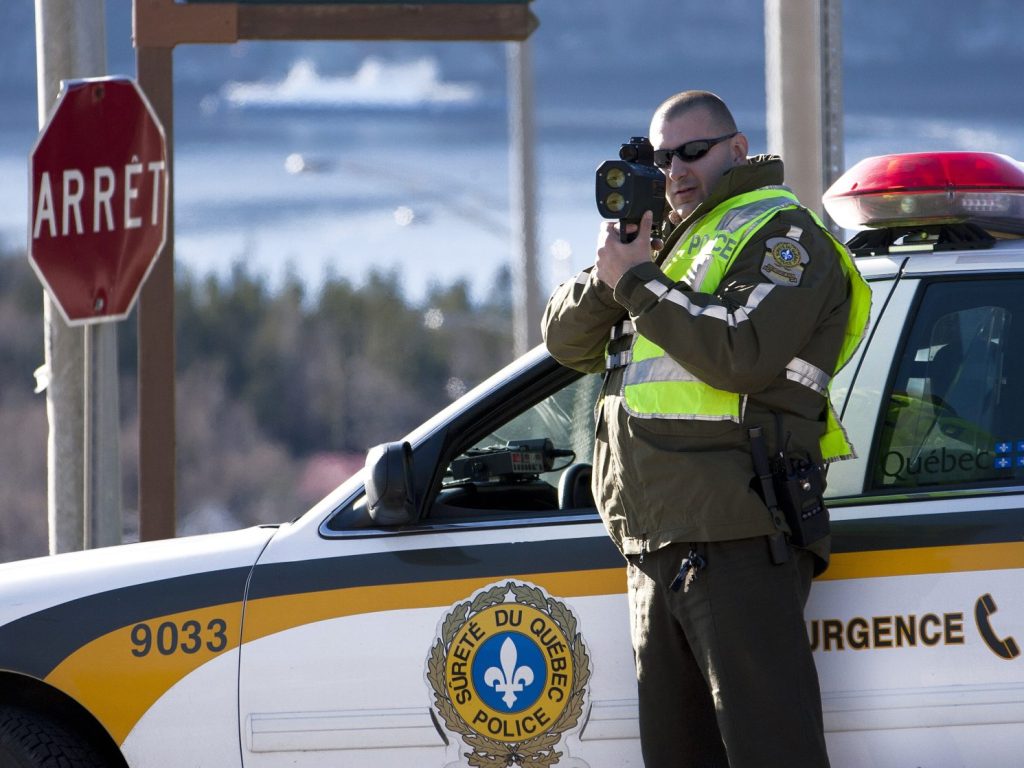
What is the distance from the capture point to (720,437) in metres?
3.08

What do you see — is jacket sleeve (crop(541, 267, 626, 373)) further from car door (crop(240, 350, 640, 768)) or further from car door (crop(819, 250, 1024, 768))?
car door (crop(819, 250, 1024, 768))

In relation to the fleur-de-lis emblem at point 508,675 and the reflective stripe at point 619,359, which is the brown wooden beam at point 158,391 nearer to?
the fleur-de-lis emblem at point 508,675

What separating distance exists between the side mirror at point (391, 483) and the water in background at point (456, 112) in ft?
110

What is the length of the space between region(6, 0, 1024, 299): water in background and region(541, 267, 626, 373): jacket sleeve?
110 ft

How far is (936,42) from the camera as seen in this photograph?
42.5 meters

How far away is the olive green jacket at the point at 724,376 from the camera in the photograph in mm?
2992

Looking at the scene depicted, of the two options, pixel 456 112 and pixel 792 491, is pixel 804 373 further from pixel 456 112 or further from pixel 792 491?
pixel 456 112

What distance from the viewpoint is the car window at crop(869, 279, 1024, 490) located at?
3.43m

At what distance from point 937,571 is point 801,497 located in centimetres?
45

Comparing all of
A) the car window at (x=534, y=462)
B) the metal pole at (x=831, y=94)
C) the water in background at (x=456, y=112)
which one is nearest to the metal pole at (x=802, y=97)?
the metal pole at (x=831, y=94)

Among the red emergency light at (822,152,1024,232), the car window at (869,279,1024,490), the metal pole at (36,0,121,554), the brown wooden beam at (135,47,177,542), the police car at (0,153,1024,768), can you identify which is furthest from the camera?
the brown wooden beam at (135,47,177,542)

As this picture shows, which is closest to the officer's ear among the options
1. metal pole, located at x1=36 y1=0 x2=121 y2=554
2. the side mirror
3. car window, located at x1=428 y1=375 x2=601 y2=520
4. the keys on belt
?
car window, located at x1=428 y1=375 x2=601 y2=520

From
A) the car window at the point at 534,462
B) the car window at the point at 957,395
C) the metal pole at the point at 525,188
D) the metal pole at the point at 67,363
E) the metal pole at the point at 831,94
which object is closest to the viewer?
the car window at the point at 957,395

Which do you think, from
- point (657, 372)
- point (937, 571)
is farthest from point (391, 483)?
point (937, 571)
